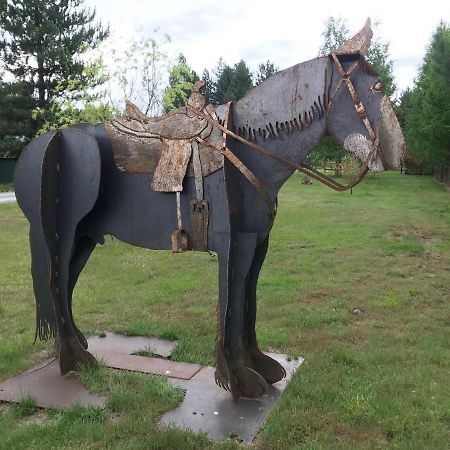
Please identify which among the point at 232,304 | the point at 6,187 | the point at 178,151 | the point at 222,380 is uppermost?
the point at 178,151

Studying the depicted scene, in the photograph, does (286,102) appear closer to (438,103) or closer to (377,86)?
(377,86)

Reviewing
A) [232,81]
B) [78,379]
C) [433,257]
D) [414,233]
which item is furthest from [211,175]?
[232,81]

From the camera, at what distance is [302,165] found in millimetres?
3264

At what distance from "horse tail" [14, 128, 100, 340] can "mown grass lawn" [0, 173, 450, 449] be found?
1050 millimetres

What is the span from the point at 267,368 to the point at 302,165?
64.7 inches

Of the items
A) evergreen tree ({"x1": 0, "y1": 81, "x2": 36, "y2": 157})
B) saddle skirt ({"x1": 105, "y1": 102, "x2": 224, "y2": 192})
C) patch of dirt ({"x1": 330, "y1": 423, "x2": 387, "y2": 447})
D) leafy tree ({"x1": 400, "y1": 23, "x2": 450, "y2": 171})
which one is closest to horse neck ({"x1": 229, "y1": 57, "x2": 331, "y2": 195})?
saddle skirt ({"x1": 105, "y1": 102, "x2": 224, "y2": 192})

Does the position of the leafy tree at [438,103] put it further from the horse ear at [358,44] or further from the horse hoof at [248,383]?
the horse hoof at [248,383]

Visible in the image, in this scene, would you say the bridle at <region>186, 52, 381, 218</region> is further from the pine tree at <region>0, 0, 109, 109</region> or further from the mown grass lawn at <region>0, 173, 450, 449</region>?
the pine tree at <region>0, 0, 109, 109</region>

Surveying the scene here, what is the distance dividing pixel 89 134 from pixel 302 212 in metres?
11.5

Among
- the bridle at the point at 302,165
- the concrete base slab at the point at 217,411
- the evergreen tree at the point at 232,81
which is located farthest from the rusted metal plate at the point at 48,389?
the evergreen tree at the point at 232,81

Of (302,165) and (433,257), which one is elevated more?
(302,165)

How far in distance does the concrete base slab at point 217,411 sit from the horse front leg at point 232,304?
14 centimetres

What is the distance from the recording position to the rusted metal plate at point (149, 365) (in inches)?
158

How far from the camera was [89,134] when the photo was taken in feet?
12.1
